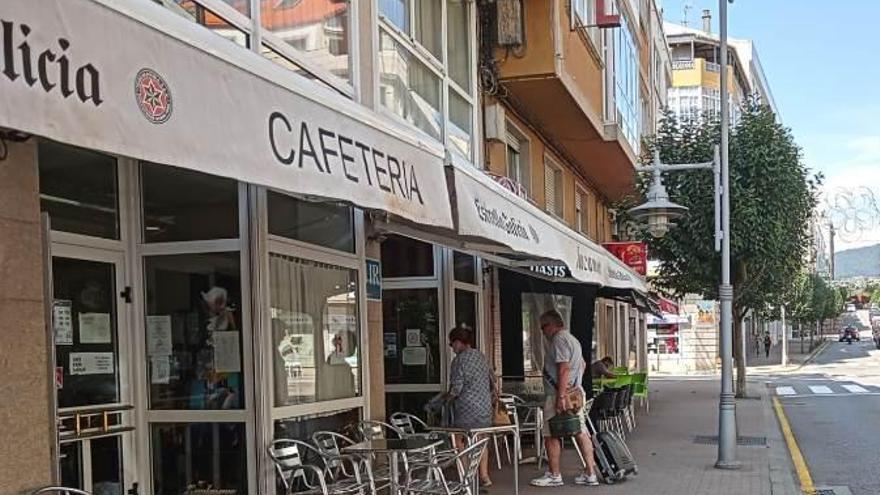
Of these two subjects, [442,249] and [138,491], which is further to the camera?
[442,249]

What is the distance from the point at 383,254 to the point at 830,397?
17.4m

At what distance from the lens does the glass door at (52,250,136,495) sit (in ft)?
17.2

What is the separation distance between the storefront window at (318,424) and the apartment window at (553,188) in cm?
950

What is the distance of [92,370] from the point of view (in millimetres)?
5473

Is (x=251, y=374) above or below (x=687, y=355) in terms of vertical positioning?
above

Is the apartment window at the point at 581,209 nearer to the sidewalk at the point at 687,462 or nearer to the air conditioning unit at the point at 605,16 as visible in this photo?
the sidewalk at the point at 687,462

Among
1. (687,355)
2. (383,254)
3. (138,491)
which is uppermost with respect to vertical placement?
(383,254)

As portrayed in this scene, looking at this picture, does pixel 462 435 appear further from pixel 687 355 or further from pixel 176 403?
pixel 687 355

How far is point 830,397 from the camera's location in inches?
932

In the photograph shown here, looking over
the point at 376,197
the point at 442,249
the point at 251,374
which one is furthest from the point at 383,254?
the point at 376,197

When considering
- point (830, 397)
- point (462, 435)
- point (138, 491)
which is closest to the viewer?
point (138, 491)

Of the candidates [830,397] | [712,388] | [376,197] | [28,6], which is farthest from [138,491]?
[712,388]

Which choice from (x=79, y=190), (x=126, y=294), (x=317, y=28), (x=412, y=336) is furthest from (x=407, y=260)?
(x=79, y=190)

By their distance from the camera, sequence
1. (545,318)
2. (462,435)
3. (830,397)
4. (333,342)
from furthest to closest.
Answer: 1. (830,397)
2. (545,318)
3. (462,435)
4. (333,342)
